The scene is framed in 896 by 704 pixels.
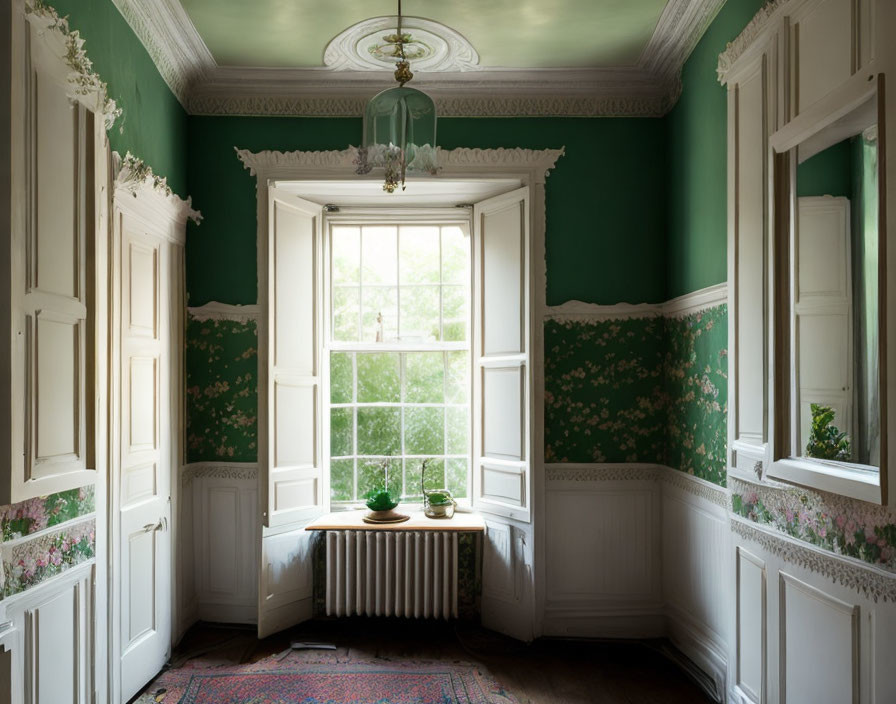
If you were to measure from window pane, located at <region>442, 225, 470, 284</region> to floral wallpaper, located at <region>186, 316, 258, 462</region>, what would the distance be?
138 cm

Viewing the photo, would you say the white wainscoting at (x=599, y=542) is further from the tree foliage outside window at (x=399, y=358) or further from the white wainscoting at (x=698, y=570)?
the tree foliage outside window at (x=399, y=358)

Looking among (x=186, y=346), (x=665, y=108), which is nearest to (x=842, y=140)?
(x=665, y=108)

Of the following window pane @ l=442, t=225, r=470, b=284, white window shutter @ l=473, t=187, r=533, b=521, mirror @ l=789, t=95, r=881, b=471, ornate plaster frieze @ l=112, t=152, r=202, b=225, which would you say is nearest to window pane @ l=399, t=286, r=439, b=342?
window pane @ l=442, t=225, r=470, b=284

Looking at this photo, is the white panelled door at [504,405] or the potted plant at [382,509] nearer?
the white panelled door at [504,405]

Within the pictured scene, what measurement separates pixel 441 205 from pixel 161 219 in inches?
71.6

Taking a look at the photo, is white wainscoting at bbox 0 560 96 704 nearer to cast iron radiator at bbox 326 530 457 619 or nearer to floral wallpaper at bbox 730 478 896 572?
cast iron radiator at bbox 326 530 457 619

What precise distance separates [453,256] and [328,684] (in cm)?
280

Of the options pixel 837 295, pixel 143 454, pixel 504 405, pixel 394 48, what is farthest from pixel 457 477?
pixel 837 295

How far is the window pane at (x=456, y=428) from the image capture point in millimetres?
4629

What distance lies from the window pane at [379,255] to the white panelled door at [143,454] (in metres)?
1.33

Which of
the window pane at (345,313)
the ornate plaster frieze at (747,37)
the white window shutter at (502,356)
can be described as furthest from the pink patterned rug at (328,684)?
the ornate plaster frieze at (747,37)

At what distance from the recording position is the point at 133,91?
333cm

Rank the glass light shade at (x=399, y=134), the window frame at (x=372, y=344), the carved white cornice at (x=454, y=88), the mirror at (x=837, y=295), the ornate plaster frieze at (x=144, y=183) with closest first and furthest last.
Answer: the mirror at (x=837, y=295), the glass light shade at (x=399, y=134), the ornate plaster frieze at (x=144, y=183), the carved white cornice at (x=454, y=88), the window frame at (x=372, y=344)

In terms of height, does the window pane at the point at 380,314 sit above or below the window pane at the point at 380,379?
above
